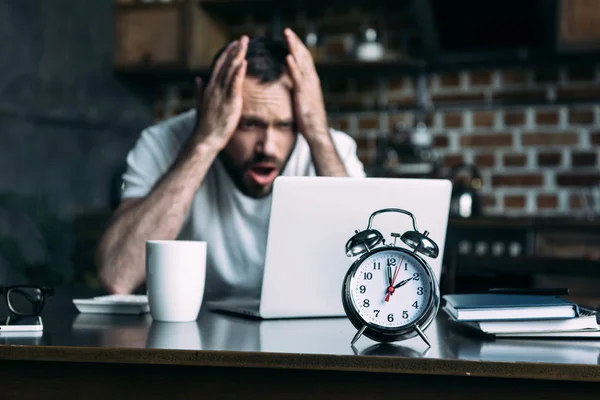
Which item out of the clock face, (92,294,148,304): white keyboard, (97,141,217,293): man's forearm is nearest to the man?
(97,141,217,293): man's forearm

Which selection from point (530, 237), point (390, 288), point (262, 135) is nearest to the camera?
point (390, 288)

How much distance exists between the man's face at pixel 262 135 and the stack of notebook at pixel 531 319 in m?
0.99

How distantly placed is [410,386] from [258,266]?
3.60ft

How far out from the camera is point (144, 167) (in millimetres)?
2086

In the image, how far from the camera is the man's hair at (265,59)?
2002 millimetres

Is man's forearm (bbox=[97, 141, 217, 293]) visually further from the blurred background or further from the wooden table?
the blurred background

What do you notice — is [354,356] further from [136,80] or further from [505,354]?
[136,80]

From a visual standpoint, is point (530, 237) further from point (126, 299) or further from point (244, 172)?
point (126, 299)

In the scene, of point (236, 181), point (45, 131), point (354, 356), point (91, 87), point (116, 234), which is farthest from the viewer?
point (91, 87)

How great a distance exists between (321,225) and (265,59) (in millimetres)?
916

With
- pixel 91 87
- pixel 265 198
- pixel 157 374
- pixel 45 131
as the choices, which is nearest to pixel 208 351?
pixel 157 374

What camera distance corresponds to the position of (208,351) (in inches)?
36.9

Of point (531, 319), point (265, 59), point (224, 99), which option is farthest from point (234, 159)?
point (531, 319)

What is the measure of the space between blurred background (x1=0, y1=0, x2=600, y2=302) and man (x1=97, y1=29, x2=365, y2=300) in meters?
1.21
